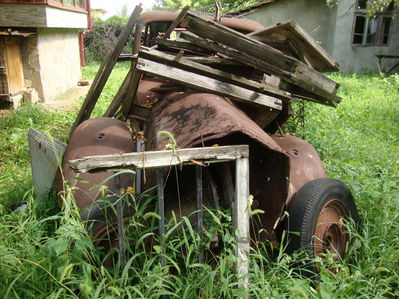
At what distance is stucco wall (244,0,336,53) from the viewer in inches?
597

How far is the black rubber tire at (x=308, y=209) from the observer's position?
2.45 meters

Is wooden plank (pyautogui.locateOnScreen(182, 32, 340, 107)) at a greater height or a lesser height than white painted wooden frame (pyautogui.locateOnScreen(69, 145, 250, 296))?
greater

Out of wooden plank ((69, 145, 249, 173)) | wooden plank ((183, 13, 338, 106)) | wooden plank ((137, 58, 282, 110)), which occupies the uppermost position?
wooden plank ((183, 13, 338, 106))

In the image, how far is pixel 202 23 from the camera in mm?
2930

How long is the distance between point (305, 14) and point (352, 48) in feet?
8.31

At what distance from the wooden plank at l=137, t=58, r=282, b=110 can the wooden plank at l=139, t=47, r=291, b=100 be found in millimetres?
71

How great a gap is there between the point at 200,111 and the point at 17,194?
7.52 ft

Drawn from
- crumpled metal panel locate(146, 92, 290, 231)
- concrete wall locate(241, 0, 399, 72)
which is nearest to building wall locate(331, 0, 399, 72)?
concrete wall locate(241, 0, 399, 72)

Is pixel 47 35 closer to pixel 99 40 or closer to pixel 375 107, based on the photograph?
pixel 375 107

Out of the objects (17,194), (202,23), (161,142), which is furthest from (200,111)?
(17,194)

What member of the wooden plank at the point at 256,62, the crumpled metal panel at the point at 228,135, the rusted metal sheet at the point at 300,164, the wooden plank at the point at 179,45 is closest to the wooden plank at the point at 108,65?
the wooden plank at the point at 179,45

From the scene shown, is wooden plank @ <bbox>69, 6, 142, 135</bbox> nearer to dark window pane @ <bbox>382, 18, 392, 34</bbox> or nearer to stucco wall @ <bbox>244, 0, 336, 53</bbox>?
stucco wall @ <bbox>244, 0, 336, 53</bbox>

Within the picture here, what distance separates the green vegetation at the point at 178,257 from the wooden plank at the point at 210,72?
1235 millimetres

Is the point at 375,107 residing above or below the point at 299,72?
below
